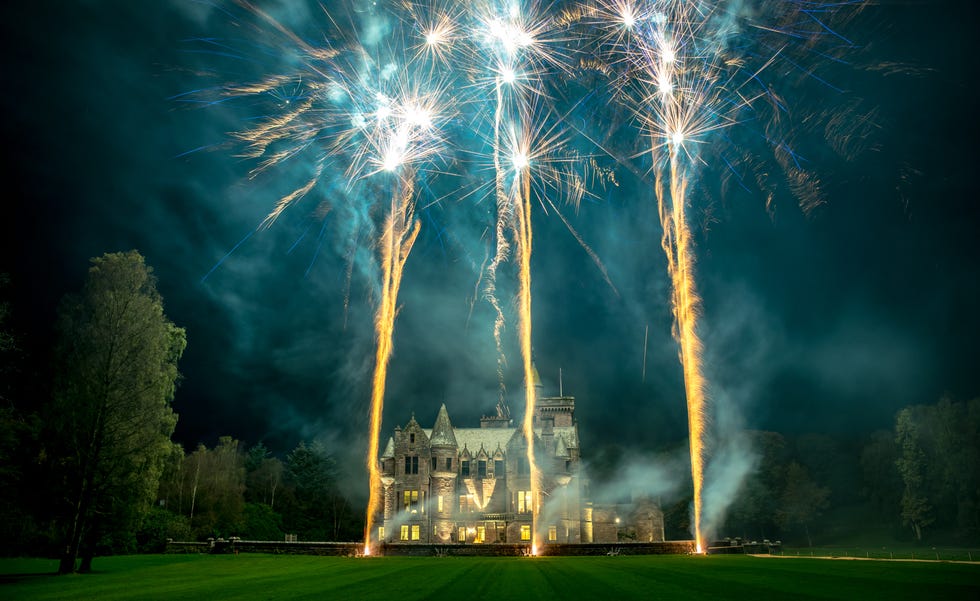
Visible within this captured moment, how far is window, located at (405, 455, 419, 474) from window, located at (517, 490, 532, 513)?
1126 cm

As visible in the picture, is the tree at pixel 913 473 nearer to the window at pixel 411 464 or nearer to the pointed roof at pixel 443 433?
the pointed roof at pixel 443 433

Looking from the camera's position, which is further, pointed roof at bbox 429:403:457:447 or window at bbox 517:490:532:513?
pointed roof at bbox 429:403:457:447

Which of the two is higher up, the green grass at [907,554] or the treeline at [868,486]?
the treeline at [868,486]

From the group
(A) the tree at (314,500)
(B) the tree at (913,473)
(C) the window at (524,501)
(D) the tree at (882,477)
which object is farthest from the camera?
(A) the tree at (314,500)

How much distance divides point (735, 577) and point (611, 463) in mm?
69058

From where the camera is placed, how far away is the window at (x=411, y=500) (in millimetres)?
64812

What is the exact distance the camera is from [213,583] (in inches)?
845

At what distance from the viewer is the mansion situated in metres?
64.4

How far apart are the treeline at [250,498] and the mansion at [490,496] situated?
1468cm

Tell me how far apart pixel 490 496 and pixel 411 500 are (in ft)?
28.2

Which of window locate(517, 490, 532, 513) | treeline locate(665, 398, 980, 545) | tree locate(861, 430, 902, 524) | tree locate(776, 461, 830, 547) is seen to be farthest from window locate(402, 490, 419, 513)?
tree locate(861, 430, 902, 524)

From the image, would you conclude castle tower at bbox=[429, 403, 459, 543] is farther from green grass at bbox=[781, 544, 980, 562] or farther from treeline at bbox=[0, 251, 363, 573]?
treeline at bbox=[0, 251, 363, 573]

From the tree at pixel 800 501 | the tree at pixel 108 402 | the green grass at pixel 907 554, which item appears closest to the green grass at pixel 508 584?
the tree at pixel 108 402

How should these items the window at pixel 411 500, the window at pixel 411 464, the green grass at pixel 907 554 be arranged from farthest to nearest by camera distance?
the window at pixel 411 464
the window at pixel 411 500
the green grass at pixel 907 554
